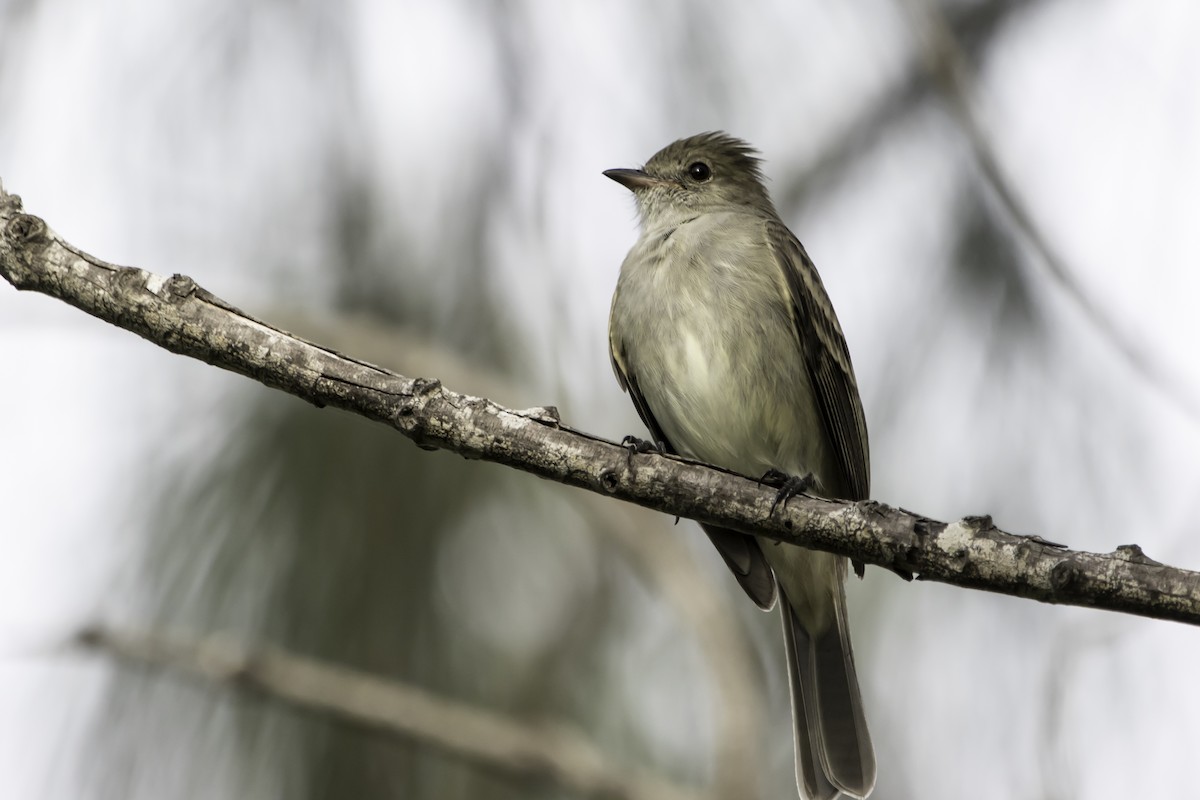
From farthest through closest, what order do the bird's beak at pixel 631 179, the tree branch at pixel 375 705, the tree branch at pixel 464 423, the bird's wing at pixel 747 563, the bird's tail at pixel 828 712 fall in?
the bird's beak at pixel 631 179, the bird's wing at pixel 747 563, the bird's tail at pixel 828 712, the tree branch at pixel 375 705, the tree branch at pixel 464 423

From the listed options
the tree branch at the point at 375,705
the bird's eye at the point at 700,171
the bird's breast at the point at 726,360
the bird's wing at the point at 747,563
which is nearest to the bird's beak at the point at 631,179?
the bird's eye at the point at 700,171

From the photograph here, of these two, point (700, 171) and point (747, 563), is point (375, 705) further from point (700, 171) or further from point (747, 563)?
point (700, 171)

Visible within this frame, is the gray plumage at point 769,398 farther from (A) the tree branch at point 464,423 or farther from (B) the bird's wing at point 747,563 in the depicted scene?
(A) the tree branch at point 464,423

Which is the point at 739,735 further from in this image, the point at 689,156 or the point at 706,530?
the point at 689,156

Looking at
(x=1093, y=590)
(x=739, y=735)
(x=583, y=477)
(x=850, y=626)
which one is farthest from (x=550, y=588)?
(x=1093, y=590)

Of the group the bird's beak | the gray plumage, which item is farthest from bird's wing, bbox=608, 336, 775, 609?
the bird's beak

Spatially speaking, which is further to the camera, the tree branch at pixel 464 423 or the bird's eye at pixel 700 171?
the bird's eye at pixel 700 171
